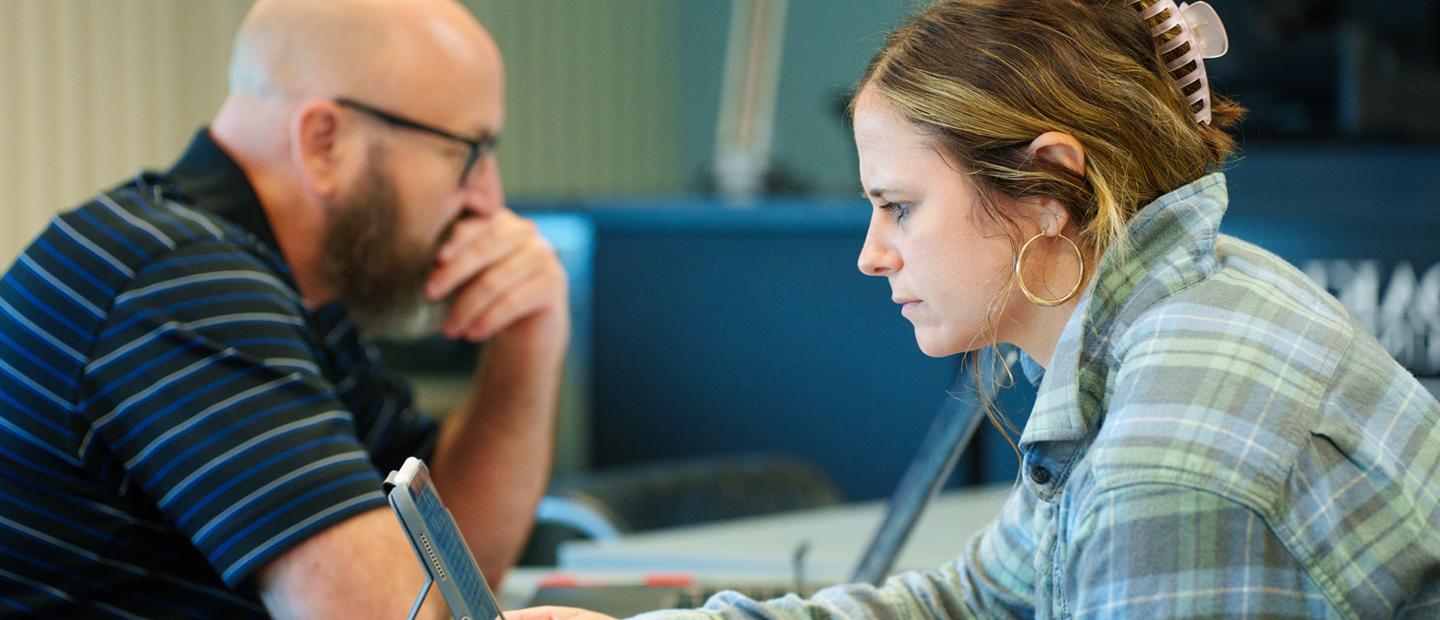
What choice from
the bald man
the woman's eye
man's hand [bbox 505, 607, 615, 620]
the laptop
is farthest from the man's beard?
the woman's eye

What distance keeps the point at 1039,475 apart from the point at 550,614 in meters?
0.36

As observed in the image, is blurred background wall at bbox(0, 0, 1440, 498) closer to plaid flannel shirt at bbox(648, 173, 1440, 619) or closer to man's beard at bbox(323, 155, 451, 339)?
man's beard at bbox(323, 155, 451, 339)

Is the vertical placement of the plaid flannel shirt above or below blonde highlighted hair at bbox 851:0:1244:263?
below

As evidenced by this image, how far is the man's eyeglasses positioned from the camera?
5.12 ft

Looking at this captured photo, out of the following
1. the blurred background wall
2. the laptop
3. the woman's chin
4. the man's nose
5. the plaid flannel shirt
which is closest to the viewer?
the plaid flannel shirt

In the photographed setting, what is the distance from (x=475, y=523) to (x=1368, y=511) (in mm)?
1154

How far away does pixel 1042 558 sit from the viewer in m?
0.91

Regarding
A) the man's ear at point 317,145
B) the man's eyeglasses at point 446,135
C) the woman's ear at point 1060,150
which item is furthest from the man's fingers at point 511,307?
the woman's ear at point 1060,150

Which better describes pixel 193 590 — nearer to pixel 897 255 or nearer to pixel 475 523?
pixel 475 523

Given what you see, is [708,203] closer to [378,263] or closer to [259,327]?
[378,263]

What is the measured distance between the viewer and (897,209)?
0.98 m

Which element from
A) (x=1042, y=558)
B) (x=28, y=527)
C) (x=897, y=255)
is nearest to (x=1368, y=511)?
(x=1042, y=558)

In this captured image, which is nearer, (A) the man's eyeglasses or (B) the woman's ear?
(B) the woman's ear

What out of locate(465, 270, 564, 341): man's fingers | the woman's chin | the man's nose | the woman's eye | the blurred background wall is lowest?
the blurred background wall
